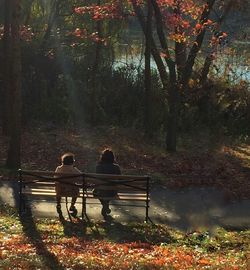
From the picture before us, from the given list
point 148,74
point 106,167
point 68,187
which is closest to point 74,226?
point 68,187

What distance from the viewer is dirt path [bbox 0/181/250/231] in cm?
1107

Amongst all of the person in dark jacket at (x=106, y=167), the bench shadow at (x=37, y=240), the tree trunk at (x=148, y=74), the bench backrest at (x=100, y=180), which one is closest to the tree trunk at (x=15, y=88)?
the bench shadow at (x=37, y=240)

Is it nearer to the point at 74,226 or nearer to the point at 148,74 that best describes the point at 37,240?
the point at 74,226

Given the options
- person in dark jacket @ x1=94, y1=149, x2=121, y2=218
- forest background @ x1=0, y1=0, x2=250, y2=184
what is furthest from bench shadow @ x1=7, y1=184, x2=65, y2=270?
forest background @ x1=0, y1=0, x2=250, y2=184

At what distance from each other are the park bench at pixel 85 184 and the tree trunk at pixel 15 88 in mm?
3322

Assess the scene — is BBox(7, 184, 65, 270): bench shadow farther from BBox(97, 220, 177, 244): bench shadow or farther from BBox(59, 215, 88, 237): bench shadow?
BBox(97, 220, 177, 244): bench shadow

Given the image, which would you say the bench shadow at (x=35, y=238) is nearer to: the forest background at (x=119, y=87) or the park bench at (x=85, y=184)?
the park bench at (x=85, y=184)

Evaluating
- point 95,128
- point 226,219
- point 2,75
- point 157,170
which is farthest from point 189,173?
point 2,75

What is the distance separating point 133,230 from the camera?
33.4ft

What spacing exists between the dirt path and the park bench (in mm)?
533

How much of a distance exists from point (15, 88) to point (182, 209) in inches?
224

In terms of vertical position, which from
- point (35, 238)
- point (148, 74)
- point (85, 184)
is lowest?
point (35, 238)

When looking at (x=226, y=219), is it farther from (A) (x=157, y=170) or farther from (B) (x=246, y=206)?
(A) (x=157, y=170)

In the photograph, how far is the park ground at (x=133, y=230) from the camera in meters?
7.57
